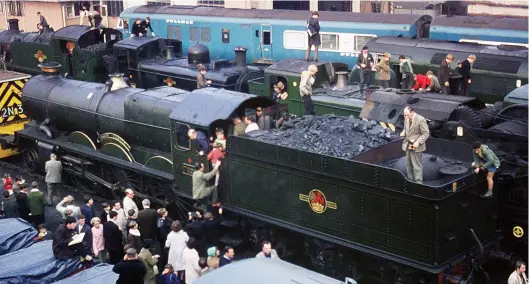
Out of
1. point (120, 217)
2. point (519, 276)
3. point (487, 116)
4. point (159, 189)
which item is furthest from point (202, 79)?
point (519, 276)

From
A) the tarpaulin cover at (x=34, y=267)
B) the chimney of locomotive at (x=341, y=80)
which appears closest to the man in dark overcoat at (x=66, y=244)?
the tarpaulin cover at (x=34, y=267)

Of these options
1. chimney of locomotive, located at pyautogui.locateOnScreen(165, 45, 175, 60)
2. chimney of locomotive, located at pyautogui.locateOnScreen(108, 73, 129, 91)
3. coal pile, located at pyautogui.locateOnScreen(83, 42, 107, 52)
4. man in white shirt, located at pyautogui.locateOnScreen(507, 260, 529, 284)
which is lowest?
man in white shirt, located at pyautogui.locateOnScreen(507, 260, 529, 284)

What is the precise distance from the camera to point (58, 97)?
19047 millimetres

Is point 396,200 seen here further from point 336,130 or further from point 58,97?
point 58,97

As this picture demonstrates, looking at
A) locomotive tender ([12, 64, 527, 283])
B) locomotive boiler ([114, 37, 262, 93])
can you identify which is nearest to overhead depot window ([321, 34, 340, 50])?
locomotive boiler ([114, 37, 262, 93])

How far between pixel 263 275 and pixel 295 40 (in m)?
17.9

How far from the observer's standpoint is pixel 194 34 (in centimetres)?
2852

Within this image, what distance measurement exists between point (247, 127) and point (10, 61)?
19.2 meters

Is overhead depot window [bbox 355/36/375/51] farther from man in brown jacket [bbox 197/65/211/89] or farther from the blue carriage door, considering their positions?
man in brown jacket [bbox 197/65/211/89]

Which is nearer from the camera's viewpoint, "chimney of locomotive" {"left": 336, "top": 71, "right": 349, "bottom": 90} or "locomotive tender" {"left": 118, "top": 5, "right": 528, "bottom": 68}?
"chimney of locomotive" {"left": 336, "top": 71, "right": 349, "bottom": 90}

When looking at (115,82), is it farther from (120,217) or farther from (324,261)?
(324,261)

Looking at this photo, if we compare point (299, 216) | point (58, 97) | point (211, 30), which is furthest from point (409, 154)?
point (211, 30)

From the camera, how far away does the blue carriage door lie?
2614 cm

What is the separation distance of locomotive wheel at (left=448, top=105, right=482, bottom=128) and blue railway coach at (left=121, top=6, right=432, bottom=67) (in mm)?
8660
